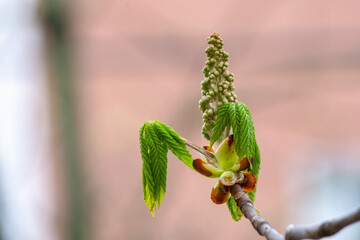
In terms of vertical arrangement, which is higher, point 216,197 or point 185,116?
point 185,116

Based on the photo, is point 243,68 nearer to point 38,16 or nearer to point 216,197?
point 38,16

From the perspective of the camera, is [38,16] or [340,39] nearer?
[38,16]

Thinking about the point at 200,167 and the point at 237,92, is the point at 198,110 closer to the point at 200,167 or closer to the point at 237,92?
the point at 237,92

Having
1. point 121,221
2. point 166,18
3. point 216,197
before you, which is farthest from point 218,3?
point 216,197

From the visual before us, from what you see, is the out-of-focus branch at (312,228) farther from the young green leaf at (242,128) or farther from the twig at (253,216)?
the young green leaf at (242,128)

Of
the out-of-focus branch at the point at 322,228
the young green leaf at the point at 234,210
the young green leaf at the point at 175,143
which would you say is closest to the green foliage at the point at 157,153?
the young green leaf at the point at 175,143

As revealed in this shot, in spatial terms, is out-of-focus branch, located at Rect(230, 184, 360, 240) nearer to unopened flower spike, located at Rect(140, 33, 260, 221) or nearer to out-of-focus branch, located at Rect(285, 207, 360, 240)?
out-of-focus branch, located at Rect(285, 207, 360, 240)
